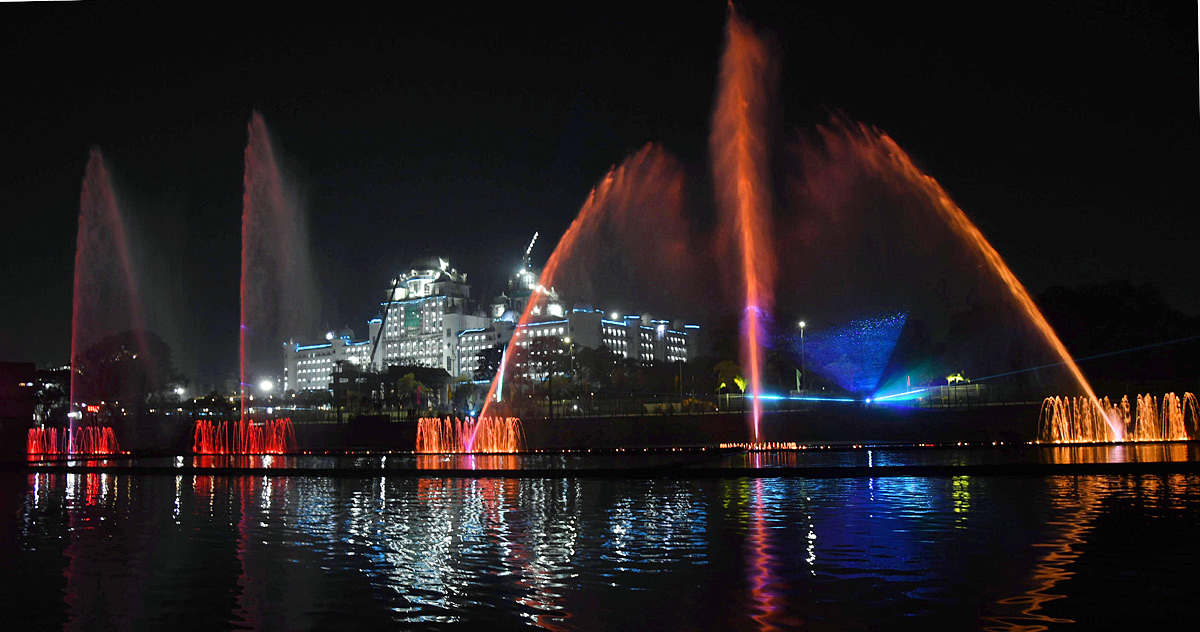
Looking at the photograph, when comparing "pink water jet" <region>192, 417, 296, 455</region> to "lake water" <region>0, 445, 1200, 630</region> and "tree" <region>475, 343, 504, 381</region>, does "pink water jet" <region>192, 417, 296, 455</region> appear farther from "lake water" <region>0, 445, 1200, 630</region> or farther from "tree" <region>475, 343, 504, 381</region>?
"tree" <region>475, 343, 504, 381</region>

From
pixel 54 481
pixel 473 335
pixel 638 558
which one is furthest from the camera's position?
pixel 473 335

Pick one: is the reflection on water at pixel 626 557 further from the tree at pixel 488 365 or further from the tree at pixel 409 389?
the tree at pixel 488 365

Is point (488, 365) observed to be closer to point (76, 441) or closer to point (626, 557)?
point (76, 441)

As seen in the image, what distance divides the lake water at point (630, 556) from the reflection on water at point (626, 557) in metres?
0.04

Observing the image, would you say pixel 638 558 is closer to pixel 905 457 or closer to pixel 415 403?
pixel 905 457

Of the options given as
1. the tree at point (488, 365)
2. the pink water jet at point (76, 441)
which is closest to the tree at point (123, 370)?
the pink water jet at point (76, 441)

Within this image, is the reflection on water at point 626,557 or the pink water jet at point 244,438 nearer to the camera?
the reflection on water at point 626,557

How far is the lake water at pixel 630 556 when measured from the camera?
7.82 metres

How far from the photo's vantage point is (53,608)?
8.41 metres

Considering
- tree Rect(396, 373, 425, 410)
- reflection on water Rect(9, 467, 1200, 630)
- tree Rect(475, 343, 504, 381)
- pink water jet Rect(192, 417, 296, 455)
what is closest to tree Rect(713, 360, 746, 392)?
pink water jet Rect(192, 417, 296, 455)

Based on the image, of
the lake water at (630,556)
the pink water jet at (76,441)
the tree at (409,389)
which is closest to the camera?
the lake water at (630,556)

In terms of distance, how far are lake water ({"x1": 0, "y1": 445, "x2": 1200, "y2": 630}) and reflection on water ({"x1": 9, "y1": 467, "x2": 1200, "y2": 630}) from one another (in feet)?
0.13

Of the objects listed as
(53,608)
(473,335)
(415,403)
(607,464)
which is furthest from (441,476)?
(473,335)

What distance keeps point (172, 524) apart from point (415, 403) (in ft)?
360
